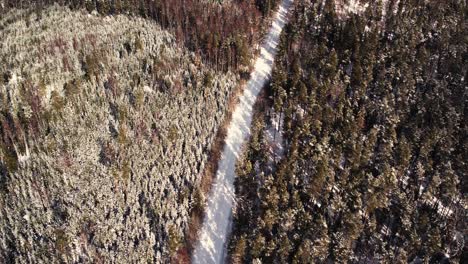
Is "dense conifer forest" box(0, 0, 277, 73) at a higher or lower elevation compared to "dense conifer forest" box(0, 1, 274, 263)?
higher

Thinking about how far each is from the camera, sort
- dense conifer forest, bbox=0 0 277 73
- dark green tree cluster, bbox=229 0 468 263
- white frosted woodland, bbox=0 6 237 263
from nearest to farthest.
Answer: white frosted woodland, bbox=0 6 237 263, dark green tree cluster, bbox=229 0 468 263, dense conifer forest, bbox=0 0 277 73

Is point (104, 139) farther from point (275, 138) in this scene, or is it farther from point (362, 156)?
point (362, 156)

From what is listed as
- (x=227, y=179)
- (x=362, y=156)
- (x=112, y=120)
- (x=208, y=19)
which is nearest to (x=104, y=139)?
(x=112, y=120)

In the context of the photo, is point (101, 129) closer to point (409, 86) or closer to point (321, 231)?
point (321, 231)

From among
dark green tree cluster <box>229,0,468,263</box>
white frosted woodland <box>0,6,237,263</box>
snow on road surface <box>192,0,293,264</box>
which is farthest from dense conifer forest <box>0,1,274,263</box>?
dark green tree cluster <box>229,0,468,263</box>

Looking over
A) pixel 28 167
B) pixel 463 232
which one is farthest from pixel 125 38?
pixel 463 232

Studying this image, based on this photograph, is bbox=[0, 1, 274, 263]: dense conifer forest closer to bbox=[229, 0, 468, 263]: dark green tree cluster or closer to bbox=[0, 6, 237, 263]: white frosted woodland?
bbox=[0, 6, 237, 263]: white frosted woodland

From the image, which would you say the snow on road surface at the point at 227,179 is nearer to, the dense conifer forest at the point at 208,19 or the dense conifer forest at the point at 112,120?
the dense conifer forest at the point at 112,120
